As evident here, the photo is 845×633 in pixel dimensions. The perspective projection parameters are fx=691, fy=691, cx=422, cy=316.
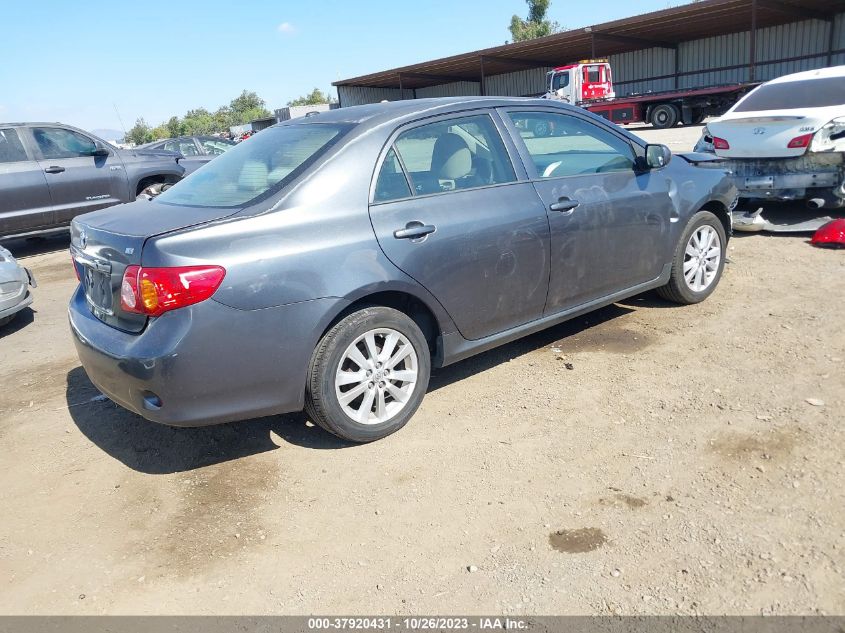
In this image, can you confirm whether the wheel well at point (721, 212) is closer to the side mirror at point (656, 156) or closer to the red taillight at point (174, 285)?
the side mirror at point (656, 156)

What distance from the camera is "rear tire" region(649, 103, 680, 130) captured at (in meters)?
27.8

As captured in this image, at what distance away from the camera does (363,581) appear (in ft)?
8.66

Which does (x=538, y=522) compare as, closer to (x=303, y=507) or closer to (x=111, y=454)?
(x=303, y=507)

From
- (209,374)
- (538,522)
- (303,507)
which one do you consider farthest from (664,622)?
(209,374)

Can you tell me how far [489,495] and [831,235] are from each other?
5.31 meters

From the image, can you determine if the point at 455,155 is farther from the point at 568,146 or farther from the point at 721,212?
the point at 721,212

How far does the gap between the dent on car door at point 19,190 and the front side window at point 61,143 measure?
0.83 feet

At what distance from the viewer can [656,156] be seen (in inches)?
187

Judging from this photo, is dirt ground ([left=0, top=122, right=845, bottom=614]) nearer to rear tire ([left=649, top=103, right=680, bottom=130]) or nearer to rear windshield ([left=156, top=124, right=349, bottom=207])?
rear windshield ([left=156, top=124, right=349, bottom=207])

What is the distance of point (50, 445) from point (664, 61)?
39407mm

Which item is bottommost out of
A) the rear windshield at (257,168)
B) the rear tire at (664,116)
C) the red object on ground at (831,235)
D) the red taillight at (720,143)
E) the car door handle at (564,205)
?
the rear tire at (664,116)

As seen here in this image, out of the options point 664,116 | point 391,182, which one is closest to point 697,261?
point 391,182

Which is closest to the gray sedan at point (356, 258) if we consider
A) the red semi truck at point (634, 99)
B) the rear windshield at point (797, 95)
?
the rear windshield at point (797, 95)

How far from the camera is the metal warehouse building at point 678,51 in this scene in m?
28.4
